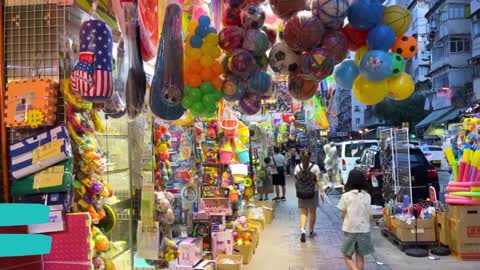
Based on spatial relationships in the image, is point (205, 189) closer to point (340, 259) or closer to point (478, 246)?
point (340, 259)

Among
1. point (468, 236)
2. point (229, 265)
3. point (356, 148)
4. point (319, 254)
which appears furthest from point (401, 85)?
point (356, 148)

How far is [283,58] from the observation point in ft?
13.6

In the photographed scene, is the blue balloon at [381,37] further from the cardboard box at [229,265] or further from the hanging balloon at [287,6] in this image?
the cardboard box at [229,265]

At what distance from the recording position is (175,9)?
3.84 m

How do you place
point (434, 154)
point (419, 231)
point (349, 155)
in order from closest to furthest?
point (419, 231)
point (349, 155)
point (434, 154)

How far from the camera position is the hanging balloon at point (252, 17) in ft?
13.9

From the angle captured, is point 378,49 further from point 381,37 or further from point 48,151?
point 48,151

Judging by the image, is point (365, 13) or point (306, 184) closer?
point (365, 13)

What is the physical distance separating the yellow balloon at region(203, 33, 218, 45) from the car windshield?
14.8 meters

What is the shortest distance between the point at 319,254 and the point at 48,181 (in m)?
6.40

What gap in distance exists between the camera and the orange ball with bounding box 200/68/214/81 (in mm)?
4410

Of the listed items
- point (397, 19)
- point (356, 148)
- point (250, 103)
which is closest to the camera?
point (397, 19)

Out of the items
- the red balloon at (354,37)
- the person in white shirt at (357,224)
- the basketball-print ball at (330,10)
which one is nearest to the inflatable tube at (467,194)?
the person in white shirt at (357,224)

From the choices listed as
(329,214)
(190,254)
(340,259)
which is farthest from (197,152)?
(329,214)
